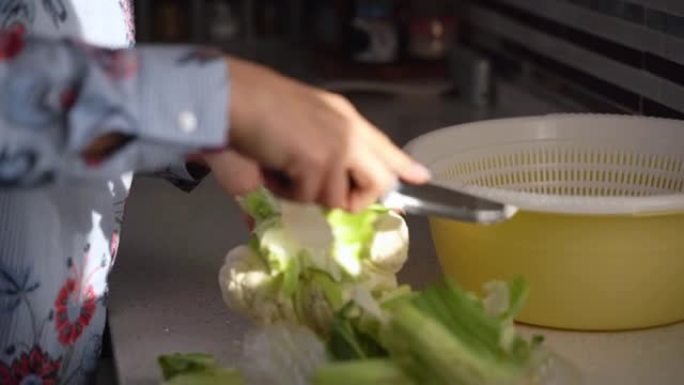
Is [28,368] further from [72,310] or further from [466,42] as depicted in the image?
[466,42]

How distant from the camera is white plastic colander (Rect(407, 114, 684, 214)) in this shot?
1164mm

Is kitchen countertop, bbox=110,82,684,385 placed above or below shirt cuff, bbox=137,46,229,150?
below

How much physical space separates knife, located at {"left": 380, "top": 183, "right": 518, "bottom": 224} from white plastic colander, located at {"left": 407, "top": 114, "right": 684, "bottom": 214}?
185 millimetres

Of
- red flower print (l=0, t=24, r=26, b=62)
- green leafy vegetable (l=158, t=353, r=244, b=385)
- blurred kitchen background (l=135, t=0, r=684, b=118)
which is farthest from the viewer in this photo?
blurred kitchen background (l=135, t=0, r=684, b=118)

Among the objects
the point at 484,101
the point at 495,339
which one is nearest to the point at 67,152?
the point at 495,339

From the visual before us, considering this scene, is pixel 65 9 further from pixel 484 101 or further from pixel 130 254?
pixel 484 101

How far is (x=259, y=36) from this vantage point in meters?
2.18

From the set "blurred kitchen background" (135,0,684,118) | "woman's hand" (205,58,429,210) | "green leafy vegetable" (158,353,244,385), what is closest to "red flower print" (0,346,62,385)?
"green leafy vegetable" (158,353,244,385)

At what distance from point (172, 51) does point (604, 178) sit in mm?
562

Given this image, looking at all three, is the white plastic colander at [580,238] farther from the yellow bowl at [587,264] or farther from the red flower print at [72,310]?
the red flower print at [72,310]

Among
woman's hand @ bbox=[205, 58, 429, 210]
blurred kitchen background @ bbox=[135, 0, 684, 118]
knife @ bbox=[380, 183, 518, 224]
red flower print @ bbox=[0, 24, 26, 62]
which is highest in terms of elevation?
red flower print @ bbox=[0, 24, 26, 62]

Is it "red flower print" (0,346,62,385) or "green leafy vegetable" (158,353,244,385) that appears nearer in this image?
"green leafy vegetable" (158,353,244,385)

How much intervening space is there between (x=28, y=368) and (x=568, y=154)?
0.53 metres

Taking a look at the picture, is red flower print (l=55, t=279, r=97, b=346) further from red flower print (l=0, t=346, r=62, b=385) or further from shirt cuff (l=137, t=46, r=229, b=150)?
shirt cuff (l=137, t=46, r=229, b=150)
